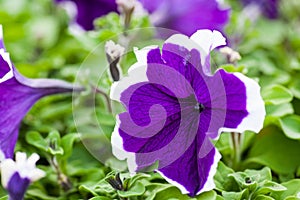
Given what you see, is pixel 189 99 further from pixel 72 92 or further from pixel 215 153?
pixel 72 92

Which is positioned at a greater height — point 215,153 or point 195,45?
point 195,45

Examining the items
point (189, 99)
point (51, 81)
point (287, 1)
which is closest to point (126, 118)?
point (189, 99)

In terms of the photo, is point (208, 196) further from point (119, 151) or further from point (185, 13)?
point (185, 13)

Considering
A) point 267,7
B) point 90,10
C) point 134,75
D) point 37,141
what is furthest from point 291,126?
point 267,7

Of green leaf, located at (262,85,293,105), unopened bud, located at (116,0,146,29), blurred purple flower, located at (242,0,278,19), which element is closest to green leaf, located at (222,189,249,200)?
green leaf, located at (262,85,293,105)

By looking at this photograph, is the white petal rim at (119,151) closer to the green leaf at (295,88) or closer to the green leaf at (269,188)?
the green leaf at (269,188)

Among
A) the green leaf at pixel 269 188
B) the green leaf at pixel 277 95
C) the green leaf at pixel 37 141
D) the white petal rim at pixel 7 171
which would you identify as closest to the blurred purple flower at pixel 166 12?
the green leaf at pixel 277 95

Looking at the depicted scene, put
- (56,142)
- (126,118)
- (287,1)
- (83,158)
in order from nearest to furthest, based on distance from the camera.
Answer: (126,118) → (56,142) → (83,158) → (287,1)

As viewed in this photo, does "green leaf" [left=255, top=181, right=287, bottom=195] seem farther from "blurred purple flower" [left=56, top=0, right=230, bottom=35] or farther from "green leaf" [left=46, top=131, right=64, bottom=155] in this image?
"blurred purple flower" [left=56, top=0, right=230, bottom=35]
